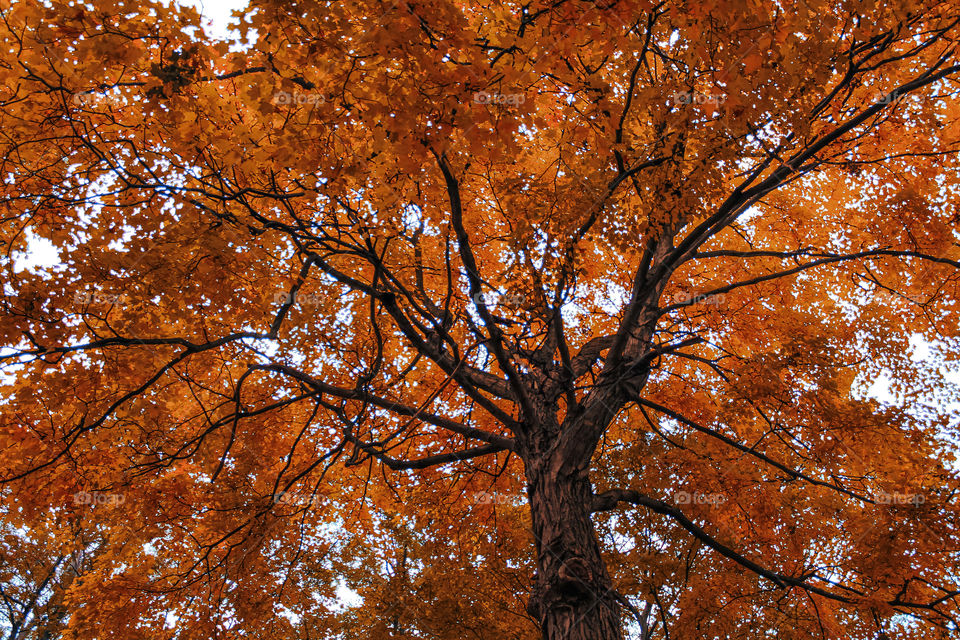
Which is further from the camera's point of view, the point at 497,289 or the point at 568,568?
the point at 497,289

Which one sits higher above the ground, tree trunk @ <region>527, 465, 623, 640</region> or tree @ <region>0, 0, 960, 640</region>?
tree @ <region>0, 0, 960, 640</region>

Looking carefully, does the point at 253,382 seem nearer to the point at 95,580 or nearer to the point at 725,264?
the point at 95,580

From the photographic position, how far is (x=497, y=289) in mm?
4285

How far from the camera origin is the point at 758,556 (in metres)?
6.08

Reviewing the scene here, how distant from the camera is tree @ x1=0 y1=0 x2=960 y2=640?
316 cm

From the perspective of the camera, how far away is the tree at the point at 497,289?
3.16 m

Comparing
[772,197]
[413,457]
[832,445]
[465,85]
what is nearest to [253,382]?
[413,457]

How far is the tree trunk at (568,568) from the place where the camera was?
11.7ft

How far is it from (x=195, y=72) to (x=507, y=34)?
1.94 m

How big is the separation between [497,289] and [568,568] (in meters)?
2.05

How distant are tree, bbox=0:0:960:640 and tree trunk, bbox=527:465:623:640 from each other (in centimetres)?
3

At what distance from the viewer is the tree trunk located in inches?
141

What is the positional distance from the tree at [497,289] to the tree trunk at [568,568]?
0.03 m

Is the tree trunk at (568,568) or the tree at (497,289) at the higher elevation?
the tree at (497,289)
